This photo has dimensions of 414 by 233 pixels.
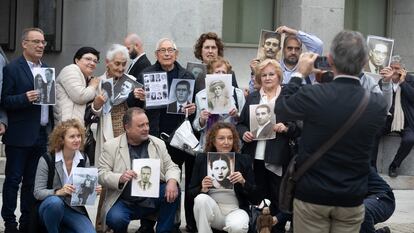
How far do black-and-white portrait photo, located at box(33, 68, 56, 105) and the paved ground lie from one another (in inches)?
55.1

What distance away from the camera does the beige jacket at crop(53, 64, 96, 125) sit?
8.82 metres

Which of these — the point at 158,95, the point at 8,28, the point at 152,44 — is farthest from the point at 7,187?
the point at 8,28

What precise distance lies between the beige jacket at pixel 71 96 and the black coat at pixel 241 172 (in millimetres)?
1299

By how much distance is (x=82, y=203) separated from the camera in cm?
786

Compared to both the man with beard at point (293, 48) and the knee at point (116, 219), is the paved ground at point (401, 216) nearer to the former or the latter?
the knee at point (116, 219)

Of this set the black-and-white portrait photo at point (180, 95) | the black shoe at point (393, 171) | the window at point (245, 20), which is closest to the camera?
the black-and-white portrait photo at point (180, 95)

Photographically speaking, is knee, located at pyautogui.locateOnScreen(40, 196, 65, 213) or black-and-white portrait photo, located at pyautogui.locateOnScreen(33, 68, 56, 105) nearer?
knee, located at pyautogui.locateOnScreen(40, 196, 65, 213)

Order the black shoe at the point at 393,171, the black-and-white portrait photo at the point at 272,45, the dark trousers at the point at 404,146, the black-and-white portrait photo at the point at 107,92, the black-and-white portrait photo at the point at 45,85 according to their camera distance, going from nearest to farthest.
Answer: the black-and-white portrait photo at the point at 45,85
the black-and-white portrait photo at the point at 107,92
the black-and-white portrait photo at the point at 272,45
the dark trousers at the point at 404,146
the black shoe at the point at 393,171

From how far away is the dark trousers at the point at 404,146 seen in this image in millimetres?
12703

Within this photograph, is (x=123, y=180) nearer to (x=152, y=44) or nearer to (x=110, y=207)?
(x=110, y=207)

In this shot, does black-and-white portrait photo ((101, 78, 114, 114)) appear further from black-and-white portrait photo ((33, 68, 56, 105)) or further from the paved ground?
the paved ground

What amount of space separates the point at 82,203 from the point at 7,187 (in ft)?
3.65

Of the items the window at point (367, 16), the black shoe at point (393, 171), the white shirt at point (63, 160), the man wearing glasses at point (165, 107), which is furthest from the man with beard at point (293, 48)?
the window at point (367, 16)

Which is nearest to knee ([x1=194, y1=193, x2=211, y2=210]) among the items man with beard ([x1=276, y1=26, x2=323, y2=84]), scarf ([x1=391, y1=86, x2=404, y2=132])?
man with beard ([x1=276, y1=26, x2=323, y2=84])
